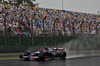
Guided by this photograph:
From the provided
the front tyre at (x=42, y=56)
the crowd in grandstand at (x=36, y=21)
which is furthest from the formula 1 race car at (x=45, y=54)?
the crowd in grandstand at (x=36, y=21)

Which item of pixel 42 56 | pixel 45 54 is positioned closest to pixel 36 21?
pixel 45 54

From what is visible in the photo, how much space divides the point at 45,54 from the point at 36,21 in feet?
51.7

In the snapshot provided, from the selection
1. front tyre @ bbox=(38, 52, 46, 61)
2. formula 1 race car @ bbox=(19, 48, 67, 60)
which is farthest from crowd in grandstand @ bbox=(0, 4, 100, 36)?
front tyre @ bbox=(38, 52, 46, 61)

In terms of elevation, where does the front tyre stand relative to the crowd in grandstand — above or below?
below

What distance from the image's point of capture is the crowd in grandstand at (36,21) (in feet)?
92.4

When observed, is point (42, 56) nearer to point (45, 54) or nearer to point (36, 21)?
point (45, 54)

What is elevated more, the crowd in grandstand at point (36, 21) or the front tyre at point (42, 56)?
the crowd in grandstand at point (36, 21)

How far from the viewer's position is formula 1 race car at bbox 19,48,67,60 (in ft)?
59.2

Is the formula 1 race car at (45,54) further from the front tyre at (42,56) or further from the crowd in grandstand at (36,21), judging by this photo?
the crowd in grandstand at (36,21)

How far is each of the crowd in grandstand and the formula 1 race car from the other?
6880 millimetres

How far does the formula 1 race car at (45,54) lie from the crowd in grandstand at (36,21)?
6.88m

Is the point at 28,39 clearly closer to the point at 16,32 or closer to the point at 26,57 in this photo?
the point at 16,32

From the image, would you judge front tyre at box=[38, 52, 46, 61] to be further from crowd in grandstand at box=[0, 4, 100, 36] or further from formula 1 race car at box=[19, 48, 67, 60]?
crowd in grandstand at box=[0, 4, 100, 36]

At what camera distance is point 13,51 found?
25578 mm
